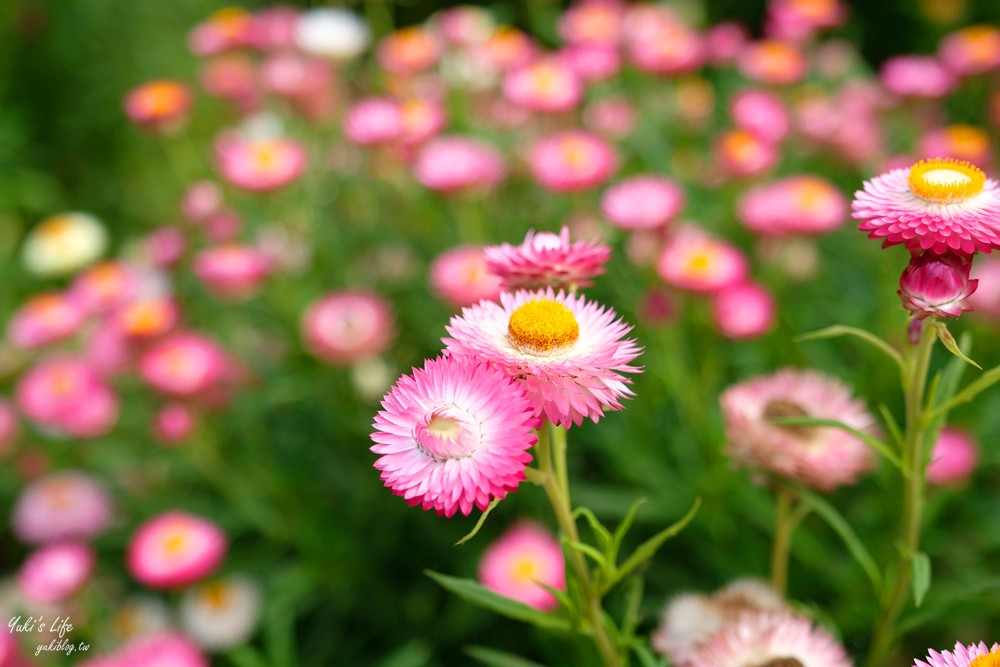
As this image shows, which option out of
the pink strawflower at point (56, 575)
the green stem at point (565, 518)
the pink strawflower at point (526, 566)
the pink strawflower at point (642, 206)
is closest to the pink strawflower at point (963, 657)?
the green stem at point (565, 518)

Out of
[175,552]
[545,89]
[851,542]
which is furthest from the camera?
[545,89]

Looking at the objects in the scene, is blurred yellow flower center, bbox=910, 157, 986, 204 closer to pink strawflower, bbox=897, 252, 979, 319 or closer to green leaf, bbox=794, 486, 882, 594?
pink strawflower, bbox=897, 252, 979, 319

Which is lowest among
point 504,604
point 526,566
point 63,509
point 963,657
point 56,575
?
point 63,509

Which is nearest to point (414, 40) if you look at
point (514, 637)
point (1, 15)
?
point (514, 637)

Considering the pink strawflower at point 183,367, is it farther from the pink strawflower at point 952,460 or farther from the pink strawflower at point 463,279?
the pink strawflower at point 952,460

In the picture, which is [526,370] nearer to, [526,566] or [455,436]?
[455,436]

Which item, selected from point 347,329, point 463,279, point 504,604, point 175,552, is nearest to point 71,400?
point 175,552

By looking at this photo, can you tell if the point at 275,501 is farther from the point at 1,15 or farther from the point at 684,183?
the point at 1,15
